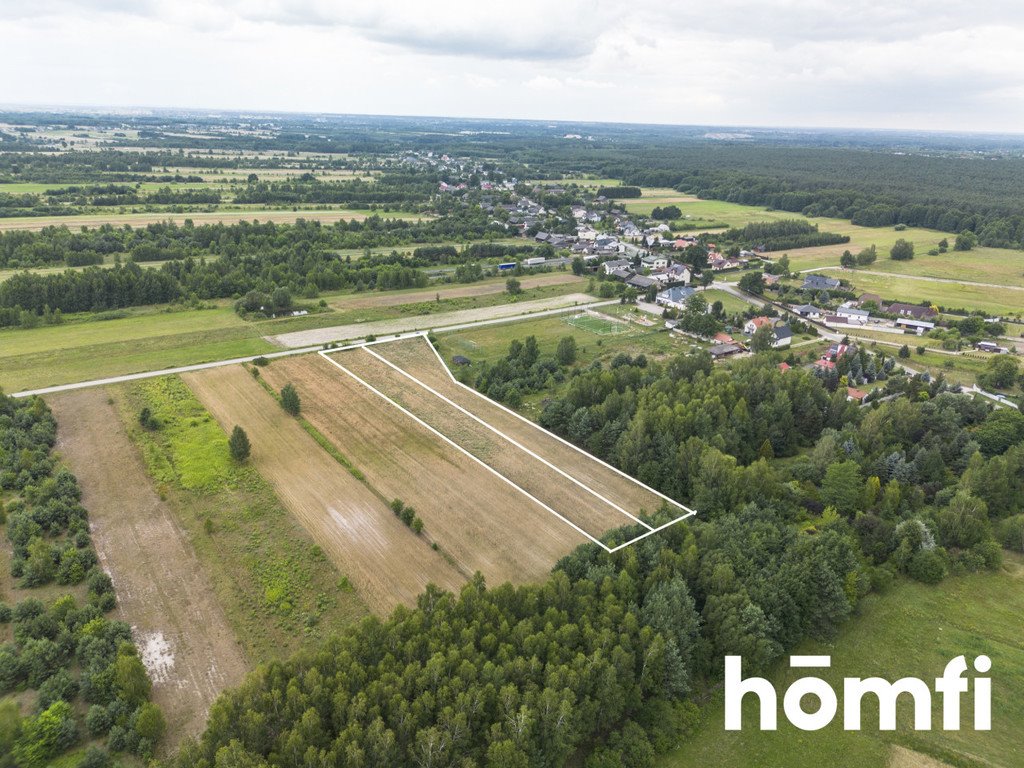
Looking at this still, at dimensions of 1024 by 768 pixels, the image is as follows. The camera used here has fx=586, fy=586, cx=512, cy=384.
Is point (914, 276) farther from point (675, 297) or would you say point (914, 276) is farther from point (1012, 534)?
point (1012, 534)

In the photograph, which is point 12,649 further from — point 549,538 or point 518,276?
point 518,276

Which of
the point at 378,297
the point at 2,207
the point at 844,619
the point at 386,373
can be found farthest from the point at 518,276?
the point at 2,207

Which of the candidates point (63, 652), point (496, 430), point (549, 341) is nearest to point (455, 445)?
point (496, 430)

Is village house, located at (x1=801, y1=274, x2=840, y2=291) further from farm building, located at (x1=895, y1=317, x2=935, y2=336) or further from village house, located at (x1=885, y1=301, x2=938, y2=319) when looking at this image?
farm building, located at (x1=895, y1=317, x2=935, y2=336)

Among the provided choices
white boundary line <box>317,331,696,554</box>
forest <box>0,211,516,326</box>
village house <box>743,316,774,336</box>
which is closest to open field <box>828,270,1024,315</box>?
village house <box>743,316,774,336</box>

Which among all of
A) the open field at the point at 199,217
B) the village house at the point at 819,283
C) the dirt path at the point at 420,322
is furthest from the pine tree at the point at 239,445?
the open field at the point at 199,217

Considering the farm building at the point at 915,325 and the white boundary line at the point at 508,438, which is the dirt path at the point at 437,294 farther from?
the farm building at the point at 915,325
